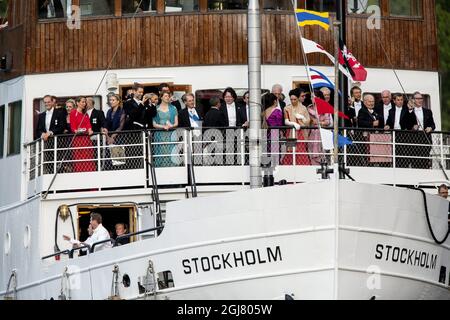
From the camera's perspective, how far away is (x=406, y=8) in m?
32.9

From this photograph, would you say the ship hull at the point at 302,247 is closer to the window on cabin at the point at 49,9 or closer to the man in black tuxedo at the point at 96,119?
the man in black tuxedo at the point at 96,119

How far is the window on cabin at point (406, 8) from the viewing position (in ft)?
107

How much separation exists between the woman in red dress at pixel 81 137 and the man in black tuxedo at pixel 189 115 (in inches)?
54.1

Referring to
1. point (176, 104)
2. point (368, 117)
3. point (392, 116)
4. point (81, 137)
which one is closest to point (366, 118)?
point (368, 117)

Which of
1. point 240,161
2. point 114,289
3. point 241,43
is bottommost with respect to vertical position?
point 114,289

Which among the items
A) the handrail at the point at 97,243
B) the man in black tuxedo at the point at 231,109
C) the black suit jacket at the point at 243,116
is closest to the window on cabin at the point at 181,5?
the man in black tuxedo at the point at 231,109

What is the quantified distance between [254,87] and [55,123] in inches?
167

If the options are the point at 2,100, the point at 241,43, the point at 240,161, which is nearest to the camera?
the point at 240,161

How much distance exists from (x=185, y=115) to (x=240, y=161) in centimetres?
130

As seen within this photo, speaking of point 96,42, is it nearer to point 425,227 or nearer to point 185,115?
point 185,115

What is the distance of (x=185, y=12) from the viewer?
31922 mm

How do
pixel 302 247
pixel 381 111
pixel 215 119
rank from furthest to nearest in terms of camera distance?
pixel 381 111
pixel 215 119
pixel 302 247

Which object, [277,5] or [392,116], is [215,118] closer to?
[277,5]

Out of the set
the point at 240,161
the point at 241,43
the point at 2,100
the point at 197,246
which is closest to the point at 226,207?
the point at 197,246
